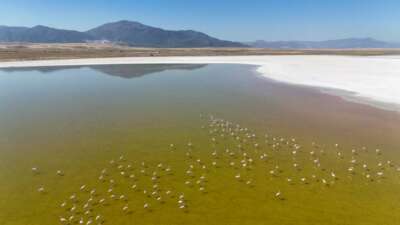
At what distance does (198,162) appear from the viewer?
14289mm

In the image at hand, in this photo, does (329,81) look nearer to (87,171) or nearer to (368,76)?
(368,76)

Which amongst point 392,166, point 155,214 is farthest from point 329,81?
point 155,214

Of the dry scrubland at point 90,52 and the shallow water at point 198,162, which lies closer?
the shallow water at point 198,162

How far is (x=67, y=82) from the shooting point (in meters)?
40.1

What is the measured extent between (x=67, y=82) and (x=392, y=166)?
35016 millimetres

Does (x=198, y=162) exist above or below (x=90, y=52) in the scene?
below

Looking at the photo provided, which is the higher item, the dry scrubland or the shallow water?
the dry scrubland

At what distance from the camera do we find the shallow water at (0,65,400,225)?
10500 millimetres

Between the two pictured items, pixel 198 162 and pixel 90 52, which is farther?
pixel 90 52

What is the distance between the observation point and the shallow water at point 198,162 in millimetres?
10500

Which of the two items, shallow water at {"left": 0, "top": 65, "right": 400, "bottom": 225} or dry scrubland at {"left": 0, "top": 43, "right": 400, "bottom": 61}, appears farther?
dry scrubland at {"left": 0, "top": 43, "right": 400, "bottom": 61}

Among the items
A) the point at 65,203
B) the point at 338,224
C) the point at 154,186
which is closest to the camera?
the point at 338,224

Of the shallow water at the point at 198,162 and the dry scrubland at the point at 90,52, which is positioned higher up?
the dry scrubland at the point at 90,52

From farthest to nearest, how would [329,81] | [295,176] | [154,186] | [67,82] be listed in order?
[67,82] < [329,81] < [295,176] < [154,186]
